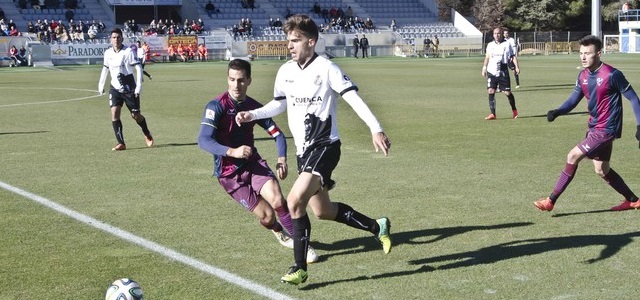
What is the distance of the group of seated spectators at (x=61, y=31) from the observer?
5859 cm

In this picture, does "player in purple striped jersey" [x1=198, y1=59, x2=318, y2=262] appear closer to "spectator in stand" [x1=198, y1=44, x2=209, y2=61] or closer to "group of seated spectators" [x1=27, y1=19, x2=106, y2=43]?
"group of seated spectators" [x1=27, y1=19, x2=106, y2=43]

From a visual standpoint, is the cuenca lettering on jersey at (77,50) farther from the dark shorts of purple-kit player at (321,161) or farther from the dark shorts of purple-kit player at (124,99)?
the dark shorts of purple-kit player at (321,161)

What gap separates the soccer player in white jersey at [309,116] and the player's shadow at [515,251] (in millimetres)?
505

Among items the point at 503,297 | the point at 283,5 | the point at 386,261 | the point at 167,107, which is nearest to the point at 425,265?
the point at 386,261

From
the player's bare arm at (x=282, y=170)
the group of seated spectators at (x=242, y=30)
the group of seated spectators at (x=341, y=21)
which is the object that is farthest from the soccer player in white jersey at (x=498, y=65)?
the group of seated spectators at (x=341, y=21)

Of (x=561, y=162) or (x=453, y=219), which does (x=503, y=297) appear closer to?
(x=453, y=219)

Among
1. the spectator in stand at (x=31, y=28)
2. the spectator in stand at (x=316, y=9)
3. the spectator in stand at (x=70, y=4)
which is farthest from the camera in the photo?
the spectator in stand at (x=316, y=9)

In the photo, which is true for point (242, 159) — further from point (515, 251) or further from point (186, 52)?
point (186, 52)

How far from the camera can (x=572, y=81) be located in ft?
109

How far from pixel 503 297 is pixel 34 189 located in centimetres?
722

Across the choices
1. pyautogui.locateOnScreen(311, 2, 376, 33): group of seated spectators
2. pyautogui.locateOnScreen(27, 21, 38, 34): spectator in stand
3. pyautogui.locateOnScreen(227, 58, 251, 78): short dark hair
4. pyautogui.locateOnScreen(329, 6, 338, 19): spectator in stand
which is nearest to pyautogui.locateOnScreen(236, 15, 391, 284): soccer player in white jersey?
pyautogui.locateOnScreen(227, 58, 251, 78): short dark hair

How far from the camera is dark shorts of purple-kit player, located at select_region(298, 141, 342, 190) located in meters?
6.91

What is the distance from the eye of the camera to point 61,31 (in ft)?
195

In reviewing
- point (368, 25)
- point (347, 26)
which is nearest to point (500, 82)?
point (347, 26)
